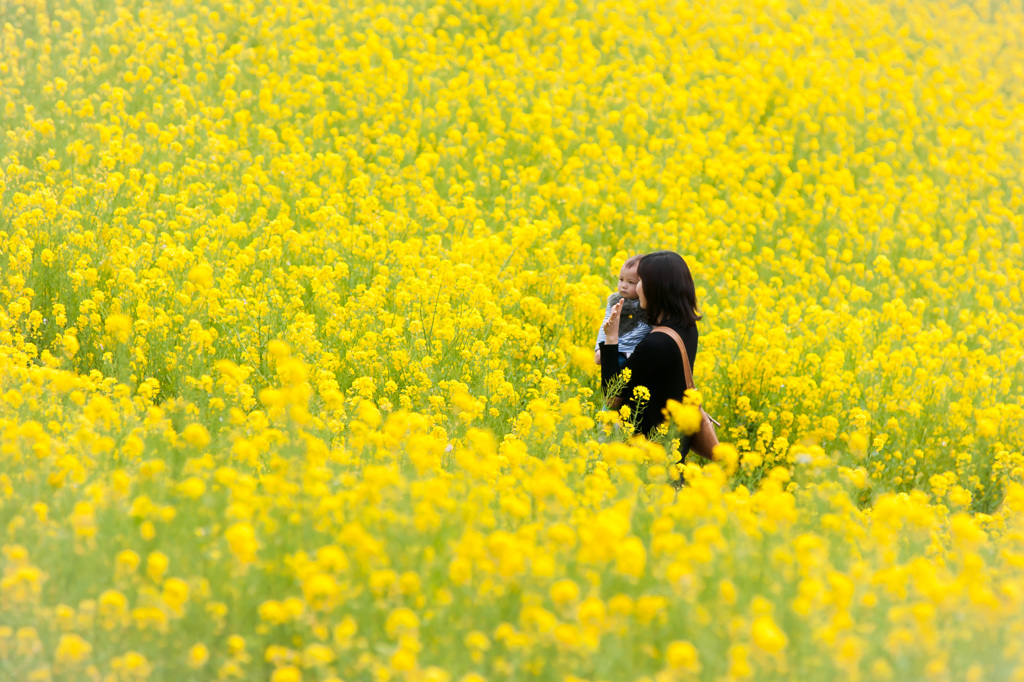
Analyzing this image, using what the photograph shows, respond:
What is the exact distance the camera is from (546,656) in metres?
2.83

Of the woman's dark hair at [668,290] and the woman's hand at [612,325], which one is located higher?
the woman's dark hair at [668,290]

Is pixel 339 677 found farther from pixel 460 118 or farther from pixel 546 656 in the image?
pixel 460 118

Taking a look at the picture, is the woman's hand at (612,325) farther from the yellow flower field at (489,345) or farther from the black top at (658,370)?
the yellow flower field at (489,345)

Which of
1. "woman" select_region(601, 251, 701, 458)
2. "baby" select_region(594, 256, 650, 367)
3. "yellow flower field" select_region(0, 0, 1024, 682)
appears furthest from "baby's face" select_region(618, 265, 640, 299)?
"yellow flower field" select_region(0, 0, 1024, 682)

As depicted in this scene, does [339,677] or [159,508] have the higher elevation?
[159,508]

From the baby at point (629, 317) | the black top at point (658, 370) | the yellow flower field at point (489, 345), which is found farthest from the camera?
the baby at point (629, 317)

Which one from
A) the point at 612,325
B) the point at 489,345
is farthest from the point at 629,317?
the point at 489,345

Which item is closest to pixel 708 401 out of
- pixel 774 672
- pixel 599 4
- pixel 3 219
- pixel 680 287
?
→ pixel 680 287

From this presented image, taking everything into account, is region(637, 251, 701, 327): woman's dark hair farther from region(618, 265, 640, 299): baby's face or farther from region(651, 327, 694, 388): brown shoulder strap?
region(618, 265, 640, 299): baby's face

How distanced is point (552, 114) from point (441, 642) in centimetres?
921

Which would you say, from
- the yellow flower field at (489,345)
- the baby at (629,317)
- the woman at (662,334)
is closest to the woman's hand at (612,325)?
the baby at (629,317)

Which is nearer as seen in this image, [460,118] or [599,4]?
[460,118]

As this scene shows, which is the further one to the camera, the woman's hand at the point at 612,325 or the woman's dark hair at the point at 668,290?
the woman's hand at the point at 612,325

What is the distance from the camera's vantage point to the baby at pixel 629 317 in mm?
5613
